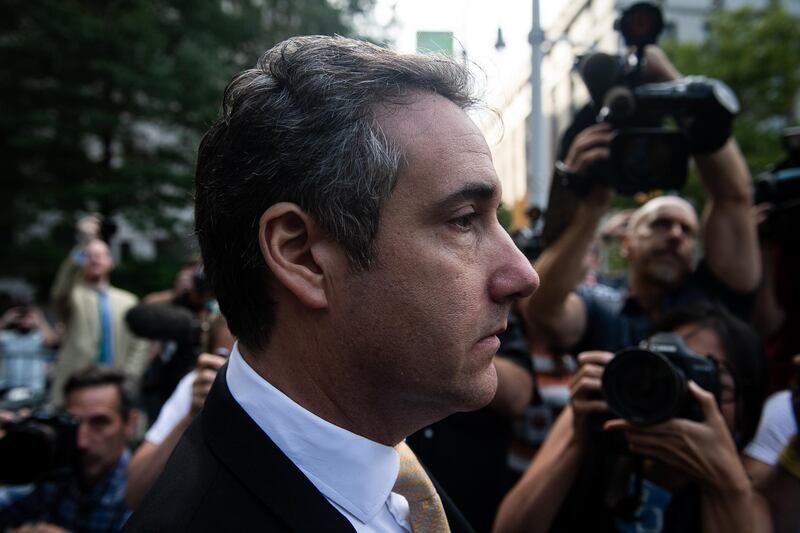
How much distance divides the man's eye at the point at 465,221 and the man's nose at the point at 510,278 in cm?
6

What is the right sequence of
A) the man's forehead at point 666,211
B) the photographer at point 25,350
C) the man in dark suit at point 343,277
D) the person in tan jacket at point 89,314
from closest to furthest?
the man in dark suit at point 343,277, the man's forehead at point 666,211, the person in tan jacket at point 89,314, the photographer at point 25,350

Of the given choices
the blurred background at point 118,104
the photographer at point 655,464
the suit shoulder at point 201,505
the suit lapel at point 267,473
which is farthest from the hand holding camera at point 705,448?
the blurred background at point 118,104

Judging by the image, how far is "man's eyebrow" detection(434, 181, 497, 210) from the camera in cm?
111

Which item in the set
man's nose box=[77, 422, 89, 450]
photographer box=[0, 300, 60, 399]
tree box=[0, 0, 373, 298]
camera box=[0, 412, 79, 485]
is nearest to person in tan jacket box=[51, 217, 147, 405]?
photographer box=[0, 300, 60, 399]

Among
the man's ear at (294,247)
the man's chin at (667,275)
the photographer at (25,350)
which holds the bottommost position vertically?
the photographer at (25,350)

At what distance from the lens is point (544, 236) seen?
280 centimetres

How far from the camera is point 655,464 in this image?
2061mm

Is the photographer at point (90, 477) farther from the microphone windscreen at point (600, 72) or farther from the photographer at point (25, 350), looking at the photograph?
the photographer at point (25, 350)

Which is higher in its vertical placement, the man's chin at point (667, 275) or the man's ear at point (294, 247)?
the man's ear at point (294, 247)

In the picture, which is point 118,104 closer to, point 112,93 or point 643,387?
point 112,93

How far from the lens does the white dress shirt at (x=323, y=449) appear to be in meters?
1.11

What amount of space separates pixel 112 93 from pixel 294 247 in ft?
49.7

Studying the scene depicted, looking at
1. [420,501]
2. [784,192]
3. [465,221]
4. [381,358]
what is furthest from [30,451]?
[784,192]

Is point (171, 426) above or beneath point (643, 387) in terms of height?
beneath
